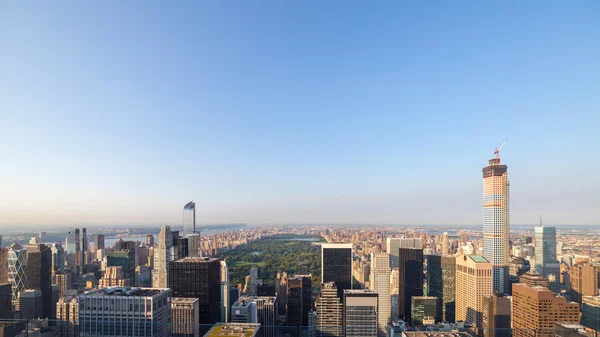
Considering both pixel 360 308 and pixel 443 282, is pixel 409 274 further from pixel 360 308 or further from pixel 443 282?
pixel 360 308

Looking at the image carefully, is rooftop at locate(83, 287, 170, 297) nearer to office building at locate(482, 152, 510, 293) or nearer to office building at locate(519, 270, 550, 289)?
office building at locate(519, 270, 550, 289)

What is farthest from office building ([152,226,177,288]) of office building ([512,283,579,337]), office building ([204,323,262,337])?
office building ([512,283,579,337])

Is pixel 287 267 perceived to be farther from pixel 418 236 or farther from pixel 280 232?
pixel 418 236

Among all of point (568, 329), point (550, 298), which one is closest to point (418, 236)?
point (550, 298)

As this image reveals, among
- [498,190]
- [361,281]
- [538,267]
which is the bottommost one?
[361,281]

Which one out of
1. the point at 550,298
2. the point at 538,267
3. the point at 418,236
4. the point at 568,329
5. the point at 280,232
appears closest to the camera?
the point at 568,329

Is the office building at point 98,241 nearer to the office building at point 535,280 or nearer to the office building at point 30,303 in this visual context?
the office building at point 30,303

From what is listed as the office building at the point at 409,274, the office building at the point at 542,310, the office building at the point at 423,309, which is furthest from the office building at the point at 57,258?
the office building at the point at 542,310

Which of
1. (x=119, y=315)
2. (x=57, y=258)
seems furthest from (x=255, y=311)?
(x=57, y=258)
